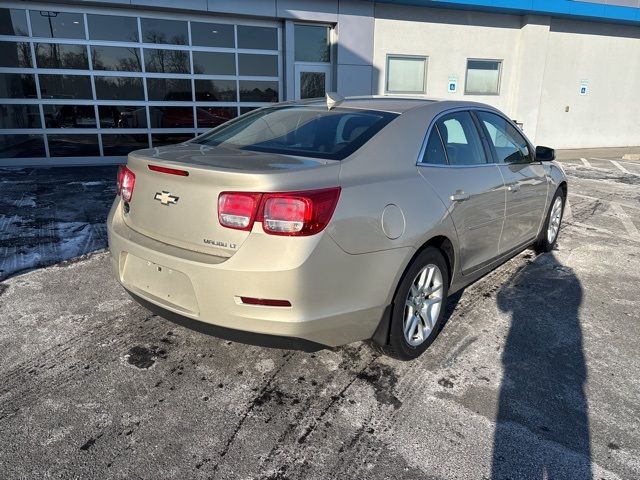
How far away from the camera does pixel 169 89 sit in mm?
11094

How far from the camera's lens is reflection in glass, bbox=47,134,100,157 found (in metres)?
10.7

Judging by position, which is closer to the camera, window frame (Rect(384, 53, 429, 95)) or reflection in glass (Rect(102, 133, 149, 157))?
reflection in glass (Rect(102, 133, 149, 157))

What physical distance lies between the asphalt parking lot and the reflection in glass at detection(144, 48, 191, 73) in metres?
7.99

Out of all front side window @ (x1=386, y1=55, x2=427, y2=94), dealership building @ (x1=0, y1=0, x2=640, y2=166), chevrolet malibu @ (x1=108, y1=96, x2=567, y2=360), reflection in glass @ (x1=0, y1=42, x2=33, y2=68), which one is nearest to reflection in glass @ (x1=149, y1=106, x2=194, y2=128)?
dealership building @ (x1=0, y1=0, x2=640, y2=166)

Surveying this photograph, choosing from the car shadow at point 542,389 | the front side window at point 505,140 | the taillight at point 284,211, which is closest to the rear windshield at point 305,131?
the taillight at point 284,211

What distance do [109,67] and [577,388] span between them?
35.4 ft

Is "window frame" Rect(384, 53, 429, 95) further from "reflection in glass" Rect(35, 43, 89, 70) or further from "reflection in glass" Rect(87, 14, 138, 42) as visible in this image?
"reflection in glass" Rect(35, 43, 89, 70)

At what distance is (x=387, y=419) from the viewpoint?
2592 mm

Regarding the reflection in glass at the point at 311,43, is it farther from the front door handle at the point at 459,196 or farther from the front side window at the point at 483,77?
the front door handle at the point at 459,196

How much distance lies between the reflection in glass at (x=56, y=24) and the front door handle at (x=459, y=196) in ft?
32.6

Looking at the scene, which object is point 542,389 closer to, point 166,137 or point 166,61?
point 166,137

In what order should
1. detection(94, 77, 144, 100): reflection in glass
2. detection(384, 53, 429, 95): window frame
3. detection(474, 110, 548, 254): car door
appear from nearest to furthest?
detection(474, 110, 548, 254): car door
detection(94, 77, 144, 100): reflection in glass
detection(384, 53, 429, 95): window frame

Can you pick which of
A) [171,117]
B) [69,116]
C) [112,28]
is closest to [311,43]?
[171,117]

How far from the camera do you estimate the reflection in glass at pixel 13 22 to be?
988 cm
